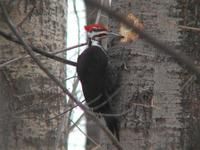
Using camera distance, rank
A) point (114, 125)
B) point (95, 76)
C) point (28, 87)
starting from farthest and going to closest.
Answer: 1. point (28, 87)
2. point (95, 76)
3. point (114, 125)

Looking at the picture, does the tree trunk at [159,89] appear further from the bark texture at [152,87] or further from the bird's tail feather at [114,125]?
the bird's tail feather at [114,125]

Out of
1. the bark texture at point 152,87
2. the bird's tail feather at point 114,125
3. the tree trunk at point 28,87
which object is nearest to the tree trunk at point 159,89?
the bark texture at point 152,87

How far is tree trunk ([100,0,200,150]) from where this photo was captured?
204cm

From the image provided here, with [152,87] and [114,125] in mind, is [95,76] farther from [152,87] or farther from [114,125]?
[152,87]

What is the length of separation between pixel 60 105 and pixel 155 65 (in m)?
1.45

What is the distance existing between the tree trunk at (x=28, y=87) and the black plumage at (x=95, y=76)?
0.21 metres

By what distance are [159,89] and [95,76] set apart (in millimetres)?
1083

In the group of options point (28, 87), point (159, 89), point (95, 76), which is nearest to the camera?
point (159, 89)

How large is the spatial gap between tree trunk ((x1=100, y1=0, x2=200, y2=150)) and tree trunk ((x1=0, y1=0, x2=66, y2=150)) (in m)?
1.03

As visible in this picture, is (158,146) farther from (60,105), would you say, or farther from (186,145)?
(60,105)

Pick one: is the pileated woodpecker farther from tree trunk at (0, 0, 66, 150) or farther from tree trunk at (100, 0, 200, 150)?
tree trunk at (100, 0, 200, 150)

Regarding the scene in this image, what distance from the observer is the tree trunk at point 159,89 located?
80.2 inches

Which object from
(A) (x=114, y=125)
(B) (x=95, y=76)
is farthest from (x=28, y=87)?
(A) (x=114, y=125)

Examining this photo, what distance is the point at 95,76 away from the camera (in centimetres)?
315
